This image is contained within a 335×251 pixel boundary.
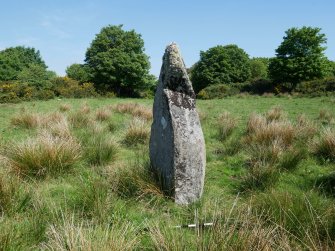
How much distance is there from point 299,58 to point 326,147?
1462 inches

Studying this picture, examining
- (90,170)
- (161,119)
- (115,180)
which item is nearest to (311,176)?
(161,119)

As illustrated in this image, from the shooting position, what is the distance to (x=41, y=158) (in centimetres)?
582

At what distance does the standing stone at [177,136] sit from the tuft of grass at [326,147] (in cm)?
367

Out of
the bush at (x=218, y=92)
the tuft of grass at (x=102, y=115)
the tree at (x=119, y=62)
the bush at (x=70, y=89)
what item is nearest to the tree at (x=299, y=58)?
the bush at (x=218, y=92)

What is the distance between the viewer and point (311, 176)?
6.42m

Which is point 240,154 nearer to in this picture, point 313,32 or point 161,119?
point 161,119

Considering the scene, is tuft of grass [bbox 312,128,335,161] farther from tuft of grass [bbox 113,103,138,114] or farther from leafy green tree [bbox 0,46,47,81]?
leafy green tree [bbox 0,46,47,81]

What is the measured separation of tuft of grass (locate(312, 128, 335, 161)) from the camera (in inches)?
293

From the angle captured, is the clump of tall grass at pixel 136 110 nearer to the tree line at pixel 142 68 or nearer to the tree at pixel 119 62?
the tree line at pixel 142 68

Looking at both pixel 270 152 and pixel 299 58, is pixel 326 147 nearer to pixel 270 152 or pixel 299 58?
pixel 270 152

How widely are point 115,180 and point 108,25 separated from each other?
4258 cm

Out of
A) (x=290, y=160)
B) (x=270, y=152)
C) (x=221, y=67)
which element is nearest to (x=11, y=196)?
(x=270, y=152)

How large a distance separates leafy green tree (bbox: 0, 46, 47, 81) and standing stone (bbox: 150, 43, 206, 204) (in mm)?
61530

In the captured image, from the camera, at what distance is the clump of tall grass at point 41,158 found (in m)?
5.74
